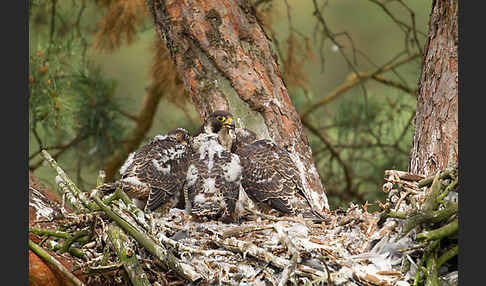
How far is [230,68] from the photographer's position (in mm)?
3246

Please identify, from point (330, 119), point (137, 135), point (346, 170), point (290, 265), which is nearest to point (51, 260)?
point (290, 265)

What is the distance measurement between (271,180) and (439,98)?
0.90 metres

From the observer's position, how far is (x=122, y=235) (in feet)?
6.72

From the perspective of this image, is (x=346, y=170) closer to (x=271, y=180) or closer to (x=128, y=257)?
(x=271, y=180)

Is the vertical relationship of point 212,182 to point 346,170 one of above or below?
below

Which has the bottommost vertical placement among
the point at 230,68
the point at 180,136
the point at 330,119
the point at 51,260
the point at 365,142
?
the point at 51,260

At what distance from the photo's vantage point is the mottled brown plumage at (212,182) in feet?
8.57

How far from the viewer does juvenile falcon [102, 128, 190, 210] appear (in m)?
2.75

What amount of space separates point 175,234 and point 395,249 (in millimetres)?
856

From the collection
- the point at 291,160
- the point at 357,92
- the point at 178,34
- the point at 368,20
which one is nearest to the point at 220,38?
the point at 178,34

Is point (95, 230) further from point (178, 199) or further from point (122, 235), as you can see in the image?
point (178, 199)

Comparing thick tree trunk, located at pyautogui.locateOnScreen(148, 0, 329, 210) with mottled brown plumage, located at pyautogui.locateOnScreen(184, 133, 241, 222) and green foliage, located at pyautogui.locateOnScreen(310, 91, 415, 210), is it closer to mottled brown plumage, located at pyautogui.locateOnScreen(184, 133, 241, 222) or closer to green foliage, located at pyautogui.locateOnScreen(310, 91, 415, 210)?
mottled brown plumage, located at pyautogui.locateOnScreen(184, 133, 241, 222)

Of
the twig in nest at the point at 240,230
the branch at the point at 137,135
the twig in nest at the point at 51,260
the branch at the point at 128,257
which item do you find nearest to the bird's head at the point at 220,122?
the twig in nest at the point at 240,230

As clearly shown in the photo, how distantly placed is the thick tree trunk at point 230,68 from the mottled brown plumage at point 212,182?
1.56 feet
